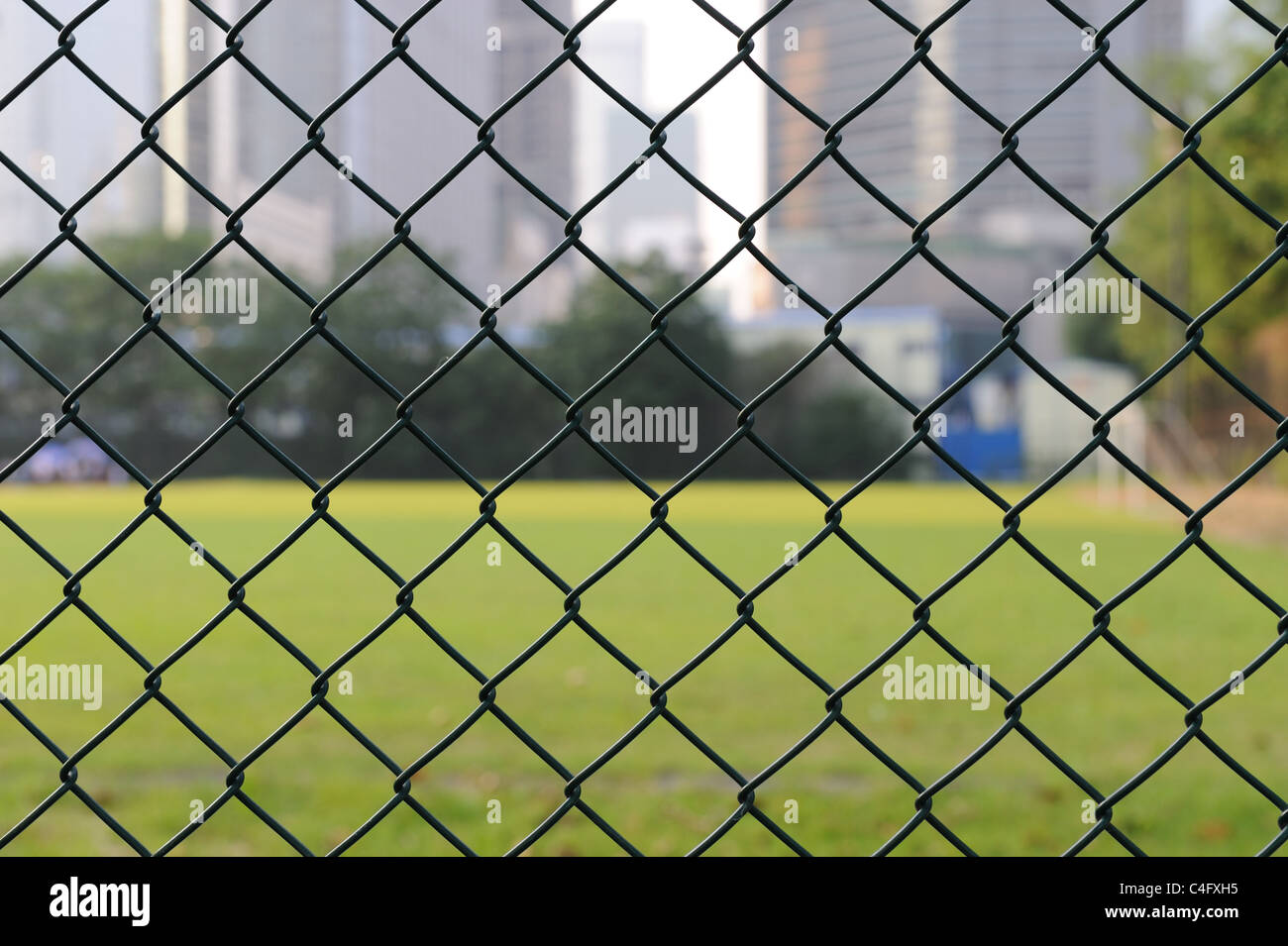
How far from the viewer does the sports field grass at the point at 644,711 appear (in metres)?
3.87

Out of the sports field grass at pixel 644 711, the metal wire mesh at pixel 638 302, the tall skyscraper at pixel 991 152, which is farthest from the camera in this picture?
the tall skyscraper at pixel 991 152

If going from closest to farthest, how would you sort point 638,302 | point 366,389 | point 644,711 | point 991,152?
point 638,302 → point 644,711 → point 991,152 → point 366,389

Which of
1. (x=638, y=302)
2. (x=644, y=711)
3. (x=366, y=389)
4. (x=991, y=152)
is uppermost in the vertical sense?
(x=991, y=152)

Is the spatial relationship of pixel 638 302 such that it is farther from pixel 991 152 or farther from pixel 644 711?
pixel 991 152

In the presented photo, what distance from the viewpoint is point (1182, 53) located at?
25.2 metres

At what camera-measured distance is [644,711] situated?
19.1ft

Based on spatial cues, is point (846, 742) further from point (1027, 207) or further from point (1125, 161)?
point (1027, 207)

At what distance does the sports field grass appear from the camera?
387 cm

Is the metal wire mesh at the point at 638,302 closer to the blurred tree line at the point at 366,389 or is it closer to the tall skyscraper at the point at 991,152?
the blurred tree line at the point at 366,389

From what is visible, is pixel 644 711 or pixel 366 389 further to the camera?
pixel 366 389

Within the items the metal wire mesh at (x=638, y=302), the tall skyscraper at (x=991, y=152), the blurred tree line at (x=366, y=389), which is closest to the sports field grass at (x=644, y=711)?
the metal wire mesh at (x=638, y=302)

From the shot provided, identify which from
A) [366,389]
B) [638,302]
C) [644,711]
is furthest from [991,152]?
[638,302]
